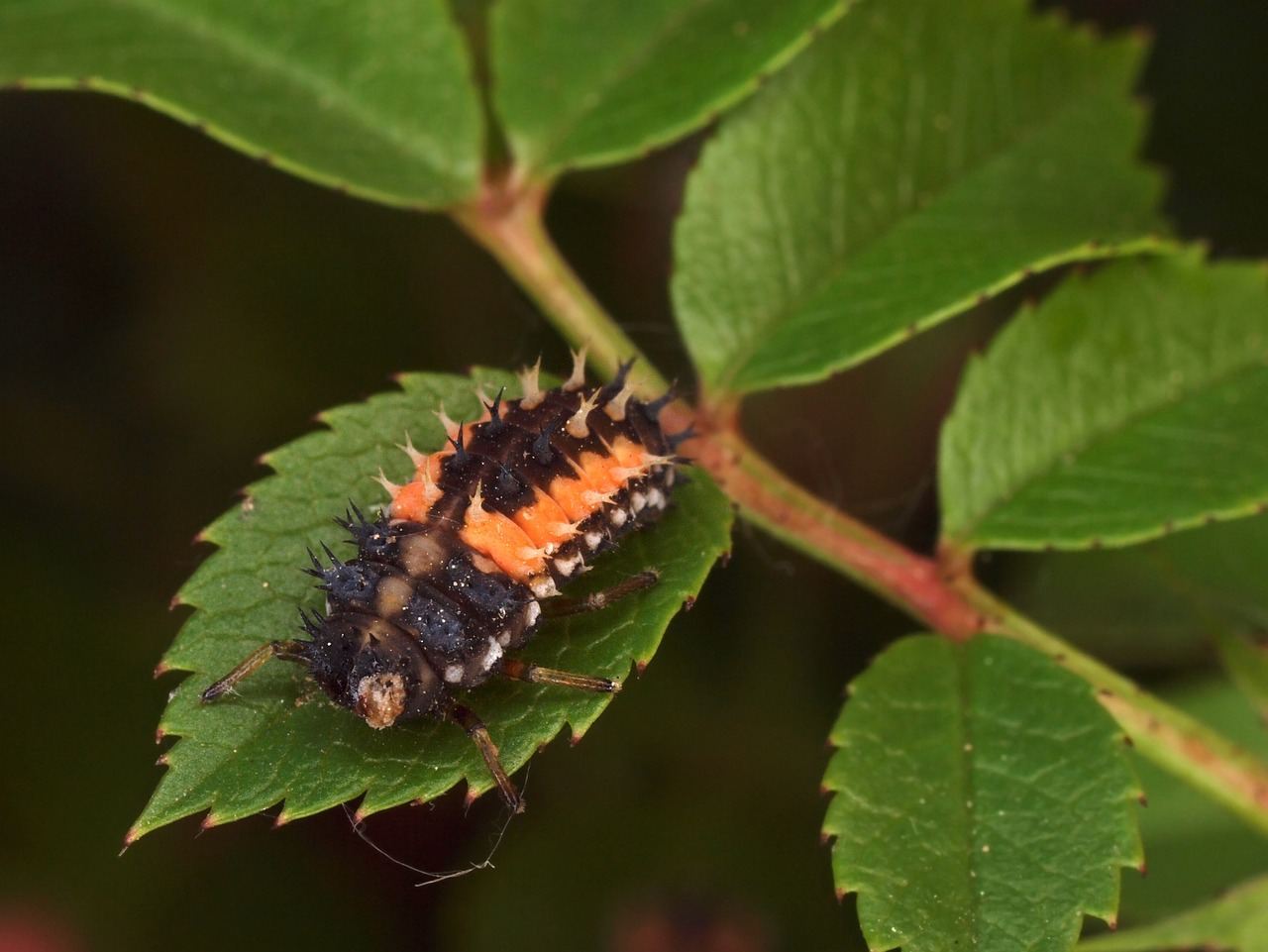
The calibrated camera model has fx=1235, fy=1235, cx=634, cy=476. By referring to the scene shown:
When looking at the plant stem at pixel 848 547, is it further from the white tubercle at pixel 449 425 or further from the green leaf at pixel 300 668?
the white tubercle at pixel 449 425

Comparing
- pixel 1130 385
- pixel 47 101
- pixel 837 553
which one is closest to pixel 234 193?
pixel 47 101

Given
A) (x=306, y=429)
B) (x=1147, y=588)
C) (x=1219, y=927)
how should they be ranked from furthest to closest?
(x=306, y=429) → (x=1147, y=588) → (x=1219, y=927)

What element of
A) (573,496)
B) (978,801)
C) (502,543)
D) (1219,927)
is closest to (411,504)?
(502,543)

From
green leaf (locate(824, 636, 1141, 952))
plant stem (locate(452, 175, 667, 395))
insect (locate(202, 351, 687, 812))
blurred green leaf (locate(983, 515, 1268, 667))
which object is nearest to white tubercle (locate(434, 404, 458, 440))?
insect (locate(202, 351, 687, 812))

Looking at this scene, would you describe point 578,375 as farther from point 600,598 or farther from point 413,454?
point 600,598

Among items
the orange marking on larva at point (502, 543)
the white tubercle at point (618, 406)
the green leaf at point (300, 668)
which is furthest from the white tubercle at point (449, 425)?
the white tubercle at point (618, 406)

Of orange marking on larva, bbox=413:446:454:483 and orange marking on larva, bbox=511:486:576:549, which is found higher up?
orange marking on larva, bbox=413:446:454:483

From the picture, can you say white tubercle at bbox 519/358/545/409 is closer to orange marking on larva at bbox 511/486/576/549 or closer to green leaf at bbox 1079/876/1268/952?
orange marking on larva at bbox 511/486/576/549
